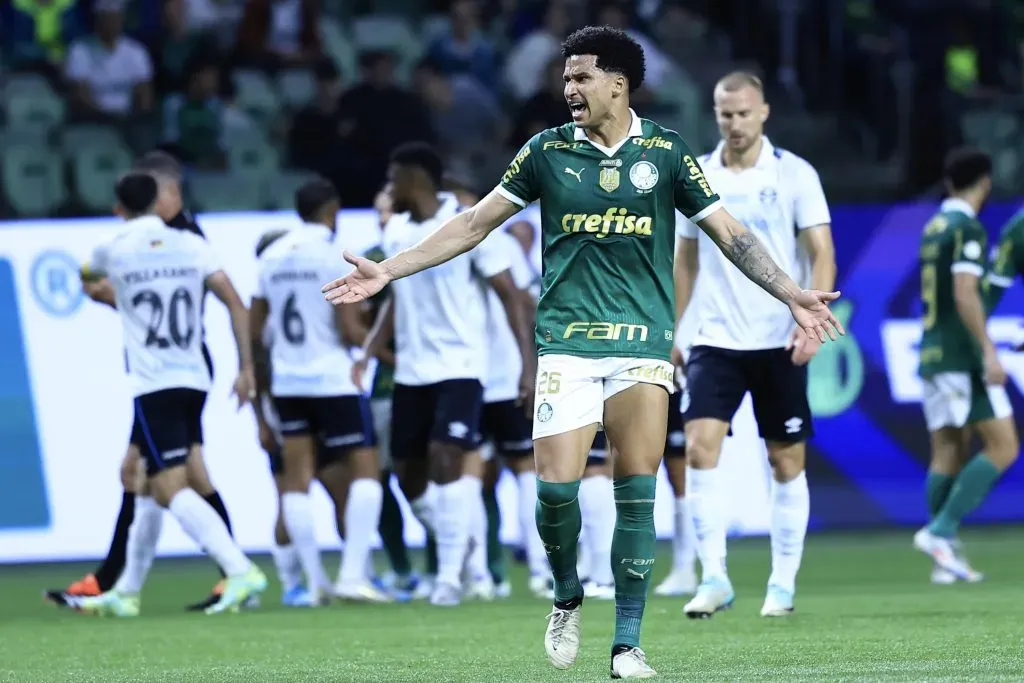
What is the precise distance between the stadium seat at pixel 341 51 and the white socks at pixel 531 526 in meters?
8.30

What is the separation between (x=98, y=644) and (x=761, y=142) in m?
4.02

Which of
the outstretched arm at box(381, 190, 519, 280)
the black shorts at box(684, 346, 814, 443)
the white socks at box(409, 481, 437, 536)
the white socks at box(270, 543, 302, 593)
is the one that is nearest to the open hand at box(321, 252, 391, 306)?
the outstretched arm at box(381, 190, 519, 280)

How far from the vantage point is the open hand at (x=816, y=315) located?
668cm

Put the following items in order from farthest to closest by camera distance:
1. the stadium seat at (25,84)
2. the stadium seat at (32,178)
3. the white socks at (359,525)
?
the stadium seat at (25,84) → the stadium seat at (32,178) → the white socks at (359,525)

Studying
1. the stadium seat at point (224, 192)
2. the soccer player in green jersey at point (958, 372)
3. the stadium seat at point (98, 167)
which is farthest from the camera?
the stadium seat at point (98, 167)

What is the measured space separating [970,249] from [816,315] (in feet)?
17.3

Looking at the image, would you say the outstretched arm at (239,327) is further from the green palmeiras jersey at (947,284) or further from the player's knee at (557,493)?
the green palmeiras jersey at (947,284)

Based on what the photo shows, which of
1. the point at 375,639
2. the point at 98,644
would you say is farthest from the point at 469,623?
the point at 98,644

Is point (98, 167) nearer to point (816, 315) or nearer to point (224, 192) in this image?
point (224, 192)

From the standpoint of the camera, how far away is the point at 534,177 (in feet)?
23.0

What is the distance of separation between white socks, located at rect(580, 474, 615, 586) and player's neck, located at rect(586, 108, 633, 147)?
166 inches

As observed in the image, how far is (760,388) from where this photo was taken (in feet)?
30.9

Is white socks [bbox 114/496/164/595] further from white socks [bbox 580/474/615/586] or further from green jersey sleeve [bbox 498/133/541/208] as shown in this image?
green jersey sleeve [bbox 498/133/541/208]

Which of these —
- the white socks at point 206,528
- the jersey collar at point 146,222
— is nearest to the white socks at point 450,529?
the white socks at point 206,528
